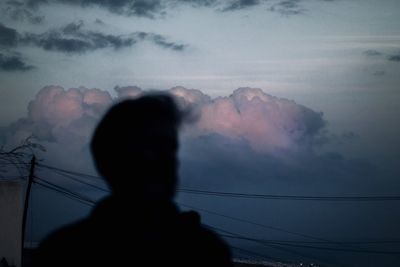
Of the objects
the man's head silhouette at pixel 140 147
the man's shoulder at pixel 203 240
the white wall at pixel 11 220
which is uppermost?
the man's head silhouette at pixel 140 147

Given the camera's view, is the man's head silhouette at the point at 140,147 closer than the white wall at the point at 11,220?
Yes

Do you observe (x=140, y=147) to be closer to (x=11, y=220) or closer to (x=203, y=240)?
(x=203, y=240)

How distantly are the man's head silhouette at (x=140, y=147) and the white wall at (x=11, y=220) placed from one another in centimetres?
1622

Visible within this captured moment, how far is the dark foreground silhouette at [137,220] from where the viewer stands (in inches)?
66.9

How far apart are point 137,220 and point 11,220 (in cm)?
1694

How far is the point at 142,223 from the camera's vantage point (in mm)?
1713

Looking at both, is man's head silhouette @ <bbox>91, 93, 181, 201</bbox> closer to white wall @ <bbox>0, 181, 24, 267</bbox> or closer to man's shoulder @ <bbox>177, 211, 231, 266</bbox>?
man's shoulder @ <bbox>177, 211, 231, 266</bbox>

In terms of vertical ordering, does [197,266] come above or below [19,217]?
above

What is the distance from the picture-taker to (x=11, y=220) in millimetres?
17562

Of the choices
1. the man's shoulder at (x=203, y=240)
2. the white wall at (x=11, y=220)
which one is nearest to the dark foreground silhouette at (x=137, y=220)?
the man's shoulder at (x=203, y=240)

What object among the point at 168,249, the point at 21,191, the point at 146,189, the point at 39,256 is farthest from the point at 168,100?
the point at 21,191

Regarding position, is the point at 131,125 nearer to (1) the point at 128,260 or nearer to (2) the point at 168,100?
(2) the point at 168,100

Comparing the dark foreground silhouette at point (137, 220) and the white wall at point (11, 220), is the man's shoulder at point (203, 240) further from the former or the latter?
the white wall at point (11, 220)

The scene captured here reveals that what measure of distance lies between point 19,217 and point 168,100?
17.0 metres
